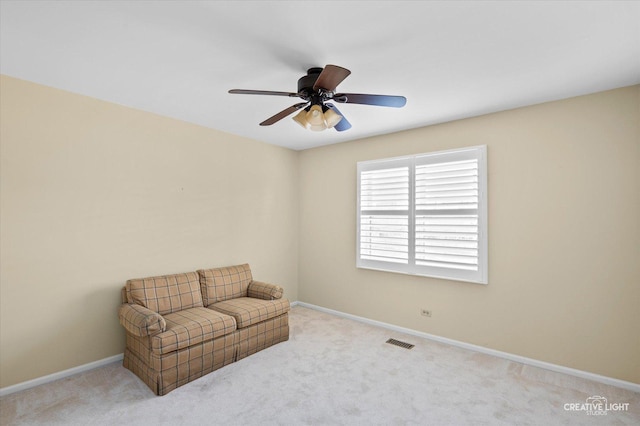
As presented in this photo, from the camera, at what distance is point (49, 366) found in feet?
8.93

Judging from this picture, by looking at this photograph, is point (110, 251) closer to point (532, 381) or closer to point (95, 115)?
point (95, 115)

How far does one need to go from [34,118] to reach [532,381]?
15.9 ft

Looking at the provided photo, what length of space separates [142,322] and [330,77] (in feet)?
7.84

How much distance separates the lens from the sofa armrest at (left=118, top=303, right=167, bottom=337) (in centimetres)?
257

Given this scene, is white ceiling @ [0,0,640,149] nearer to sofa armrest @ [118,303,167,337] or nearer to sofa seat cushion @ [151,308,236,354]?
sofa armrest @ [118,303,167,337]

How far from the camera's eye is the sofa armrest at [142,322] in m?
2.57

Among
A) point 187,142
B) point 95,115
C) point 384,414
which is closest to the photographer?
point 384,414

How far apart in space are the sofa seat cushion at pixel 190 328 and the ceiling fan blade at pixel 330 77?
87.8 inches

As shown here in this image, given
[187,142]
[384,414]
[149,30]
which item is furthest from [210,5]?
[384,414]

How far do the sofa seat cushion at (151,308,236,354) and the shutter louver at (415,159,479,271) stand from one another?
231cm

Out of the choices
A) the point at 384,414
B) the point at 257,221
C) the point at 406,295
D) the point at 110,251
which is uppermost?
the point at 257,221

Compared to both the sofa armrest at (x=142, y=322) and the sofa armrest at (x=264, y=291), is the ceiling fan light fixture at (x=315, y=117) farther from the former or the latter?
the sofa armrest at (x=264, y=291)

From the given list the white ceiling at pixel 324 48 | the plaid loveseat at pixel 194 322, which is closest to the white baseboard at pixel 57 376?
the plaid loveseat at pixel 194 322

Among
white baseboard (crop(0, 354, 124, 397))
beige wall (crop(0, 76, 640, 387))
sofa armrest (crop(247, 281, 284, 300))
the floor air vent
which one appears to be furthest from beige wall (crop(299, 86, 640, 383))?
white baseboard (crop(0, 354, 124, 397))
